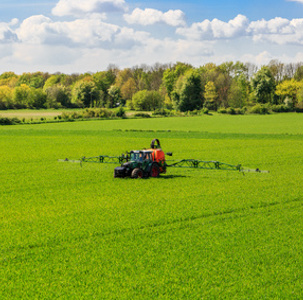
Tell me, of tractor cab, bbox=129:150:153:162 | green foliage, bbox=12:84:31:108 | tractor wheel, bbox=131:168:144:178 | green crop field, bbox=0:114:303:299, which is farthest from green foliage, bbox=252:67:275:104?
tractor wheel, bbox=131:168:144:178

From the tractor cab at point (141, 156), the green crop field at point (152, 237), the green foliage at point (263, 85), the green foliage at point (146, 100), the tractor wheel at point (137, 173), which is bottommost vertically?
the green crop field at point (152, 237)

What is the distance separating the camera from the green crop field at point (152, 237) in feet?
34.3

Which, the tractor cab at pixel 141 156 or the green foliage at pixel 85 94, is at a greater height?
the green foliage at pixel 85 94

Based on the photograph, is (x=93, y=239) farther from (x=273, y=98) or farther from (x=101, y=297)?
(x=273, y=98)

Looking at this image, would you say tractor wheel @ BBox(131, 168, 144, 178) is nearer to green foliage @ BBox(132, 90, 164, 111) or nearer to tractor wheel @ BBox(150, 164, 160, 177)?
tractor wheel @ BBox(150, 164, 160, 177)

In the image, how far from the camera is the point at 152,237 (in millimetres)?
13984

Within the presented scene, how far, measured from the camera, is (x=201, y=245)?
1321cm

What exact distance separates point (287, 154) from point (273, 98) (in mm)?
119335

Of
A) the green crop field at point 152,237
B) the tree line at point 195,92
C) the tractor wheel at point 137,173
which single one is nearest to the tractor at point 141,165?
the tractor wheel at point 137,173

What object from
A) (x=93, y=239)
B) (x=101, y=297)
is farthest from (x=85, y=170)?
(x=101, y=297)

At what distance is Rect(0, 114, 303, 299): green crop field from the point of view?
1045 cm

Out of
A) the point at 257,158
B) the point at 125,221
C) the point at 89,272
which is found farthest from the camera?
the point at 257,158

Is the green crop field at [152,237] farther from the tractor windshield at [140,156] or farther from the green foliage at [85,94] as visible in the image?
the green foliage at [85,94]

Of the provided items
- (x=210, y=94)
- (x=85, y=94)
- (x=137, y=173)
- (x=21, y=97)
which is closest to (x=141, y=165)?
(x=137, y=173)
